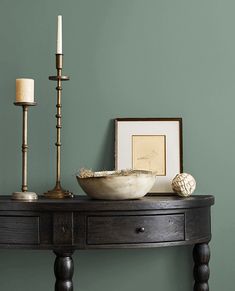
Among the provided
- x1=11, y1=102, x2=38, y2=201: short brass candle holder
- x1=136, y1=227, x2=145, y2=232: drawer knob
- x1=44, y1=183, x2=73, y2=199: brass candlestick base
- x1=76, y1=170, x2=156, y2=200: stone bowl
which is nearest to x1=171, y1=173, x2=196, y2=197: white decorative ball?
x1=76, y1=170, x2=156, y2=200: stone bowl

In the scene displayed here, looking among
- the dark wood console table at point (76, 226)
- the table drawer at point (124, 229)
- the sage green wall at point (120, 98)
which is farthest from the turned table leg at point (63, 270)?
the sage green wall at point (120, 98)

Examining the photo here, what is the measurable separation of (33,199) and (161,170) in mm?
559

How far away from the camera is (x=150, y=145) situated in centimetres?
254

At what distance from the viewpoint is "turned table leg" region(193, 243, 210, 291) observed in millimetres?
2418

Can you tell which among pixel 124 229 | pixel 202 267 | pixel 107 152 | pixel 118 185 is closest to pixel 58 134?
pixel 107 152

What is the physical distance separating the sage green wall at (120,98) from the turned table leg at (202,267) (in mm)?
145

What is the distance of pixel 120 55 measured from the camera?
2598 mm

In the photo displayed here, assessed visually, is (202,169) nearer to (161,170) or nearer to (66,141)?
(161,170)

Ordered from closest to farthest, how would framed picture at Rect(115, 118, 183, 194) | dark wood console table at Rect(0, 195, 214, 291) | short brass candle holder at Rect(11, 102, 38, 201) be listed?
dark wood console table at Rect(0, 195, 214, 291), short brass candle holder at Rect(11, 102, 38, 201), framed picture at Rect(115, 118, 183, 194)

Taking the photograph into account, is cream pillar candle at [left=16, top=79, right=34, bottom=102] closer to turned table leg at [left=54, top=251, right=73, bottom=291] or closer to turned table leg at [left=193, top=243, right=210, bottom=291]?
turned table leg at [left=54, top=251, right=73, bottom=291]

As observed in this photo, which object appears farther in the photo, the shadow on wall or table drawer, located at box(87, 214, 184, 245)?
the shadow on wall

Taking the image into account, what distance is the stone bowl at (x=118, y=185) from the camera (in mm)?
2193

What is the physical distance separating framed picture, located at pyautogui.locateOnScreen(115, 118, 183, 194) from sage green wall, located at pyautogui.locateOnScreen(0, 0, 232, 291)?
48 mm

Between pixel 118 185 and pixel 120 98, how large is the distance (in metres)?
0.52
